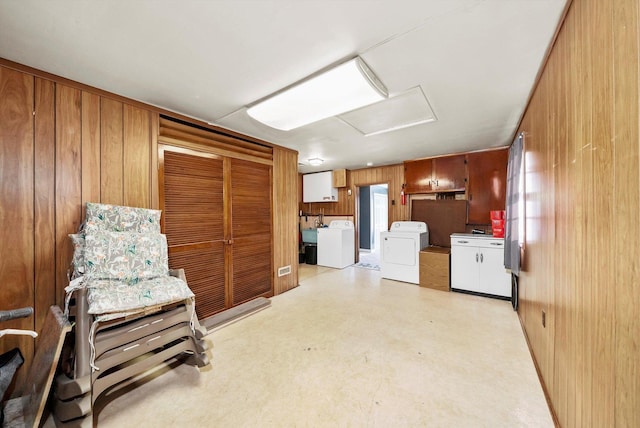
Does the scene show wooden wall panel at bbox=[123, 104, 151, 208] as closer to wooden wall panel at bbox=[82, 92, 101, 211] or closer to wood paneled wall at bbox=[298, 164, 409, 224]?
wooden wall panel at bbox=[82, 92, 101, 211]

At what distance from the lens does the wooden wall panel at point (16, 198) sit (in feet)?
5.16

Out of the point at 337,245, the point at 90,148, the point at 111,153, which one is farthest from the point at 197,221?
the point at 337,245

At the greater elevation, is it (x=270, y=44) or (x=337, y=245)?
(x=270, y=44)

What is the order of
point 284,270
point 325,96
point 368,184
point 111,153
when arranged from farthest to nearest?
point 368,184 → point 284,270 → point 111,153 → point 325,96

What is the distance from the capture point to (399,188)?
5094 millimetres

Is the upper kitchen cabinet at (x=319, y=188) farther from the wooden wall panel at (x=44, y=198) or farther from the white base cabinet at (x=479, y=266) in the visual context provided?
the wooden wall panel at (x=44, y=198)

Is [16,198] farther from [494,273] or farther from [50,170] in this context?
[494,273]

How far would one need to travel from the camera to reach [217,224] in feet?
9.22

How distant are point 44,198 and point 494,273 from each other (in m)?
4.86

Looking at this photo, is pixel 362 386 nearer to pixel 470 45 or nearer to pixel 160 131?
pixel 470 45

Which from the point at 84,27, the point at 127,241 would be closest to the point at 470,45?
the point at 84,27

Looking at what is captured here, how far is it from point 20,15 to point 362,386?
9.69 feet

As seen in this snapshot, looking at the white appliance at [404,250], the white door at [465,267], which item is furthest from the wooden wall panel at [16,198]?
the white door at [465,267]

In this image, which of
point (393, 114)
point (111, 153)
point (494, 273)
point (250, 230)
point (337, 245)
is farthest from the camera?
point (337, 245)
